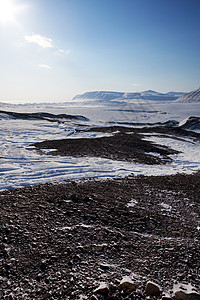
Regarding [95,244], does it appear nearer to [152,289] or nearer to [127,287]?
[127,287]

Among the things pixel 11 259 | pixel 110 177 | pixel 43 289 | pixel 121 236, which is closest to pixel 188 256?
pixel 121 236

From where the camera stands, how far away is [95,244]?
3.13 meters

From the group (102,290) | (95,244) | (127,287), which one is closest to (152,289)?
(127,287)

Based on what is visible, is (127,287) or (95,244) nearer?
(127,287)

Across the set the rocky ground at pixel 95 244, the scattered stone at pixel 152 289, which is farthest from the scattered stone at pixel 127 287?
the scattered stone at pixel 152 289

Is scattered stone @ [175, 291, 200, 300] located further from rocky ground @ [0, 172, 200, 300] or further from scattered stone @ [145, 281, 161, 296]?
scattered stone @ [145, 281, 161, 296]

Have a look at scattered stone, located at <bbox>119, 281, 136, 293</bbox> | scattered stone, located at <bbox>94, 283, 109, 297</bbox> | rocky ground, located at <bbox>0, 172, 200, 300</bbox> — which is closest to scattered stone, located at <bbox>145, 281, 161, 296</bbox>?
rocky ground, located at <bbox>0, 172, 200, 300</bbox>

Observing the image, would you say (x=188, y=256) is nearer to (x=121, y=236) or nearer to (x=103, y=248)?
(x=121, y=236)

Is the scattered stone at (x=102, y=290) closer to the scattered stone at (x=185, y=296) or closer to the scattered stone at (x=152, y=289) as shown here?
the scattered stone at (x=152, y=289)

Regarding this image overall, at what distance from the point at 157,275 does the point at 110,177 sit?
4687mm

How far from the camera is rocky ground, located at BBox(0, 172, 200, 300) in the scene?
2330 millimetres

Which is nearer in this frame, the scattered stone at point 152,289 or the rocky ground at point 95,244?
the scattered stone at point 152,289

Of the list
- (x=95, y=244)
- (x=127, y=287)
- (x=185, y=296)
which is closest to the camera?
(x=185, y=296)

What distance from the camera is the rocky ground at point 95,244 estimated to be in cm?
233
